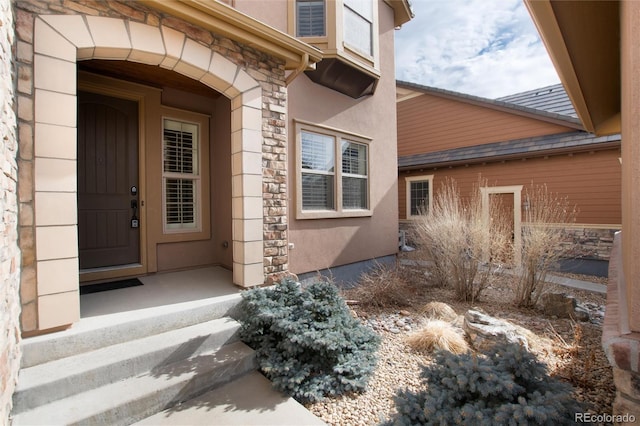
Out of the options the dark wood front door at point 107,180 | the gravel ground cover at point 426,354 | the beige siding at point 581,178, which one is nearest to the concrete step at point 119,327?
the gravel ground cover at point 426,354

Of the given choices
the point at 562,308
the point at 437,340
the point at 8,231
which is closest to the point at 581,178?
the point at 562,308

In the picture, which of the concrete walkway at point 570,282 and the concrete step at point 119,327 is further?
the concrete walkway at point 570,282

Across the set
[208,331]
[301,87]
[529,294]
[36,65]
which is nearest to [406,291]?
[529,294]

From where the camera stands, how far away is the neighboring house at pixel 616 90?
145 centimetres

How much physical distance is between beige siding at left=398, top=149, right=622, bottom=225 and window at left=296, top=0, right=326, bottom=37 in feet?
21.9

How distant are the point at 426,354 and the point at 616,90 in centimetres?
425

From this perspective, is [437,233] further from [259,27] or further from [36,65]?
[36,65]

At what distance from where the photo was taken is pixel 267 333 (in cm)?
304

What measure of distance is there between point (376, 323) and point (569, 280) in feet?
18.6

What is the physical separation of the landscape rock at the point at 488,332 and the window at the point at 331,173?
3.00 metres

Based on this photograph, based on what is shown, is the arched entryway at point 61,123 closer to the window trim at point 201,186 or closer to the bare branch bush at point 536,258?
the window trim at point 201,186

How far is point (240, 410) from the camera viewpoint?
233 centimetres

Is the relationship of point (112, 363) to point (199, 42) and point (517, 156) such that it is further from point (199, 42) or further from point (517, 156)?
point (517, 156)

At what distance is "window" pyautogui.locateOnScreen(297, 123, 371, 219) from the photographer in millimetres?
5457
